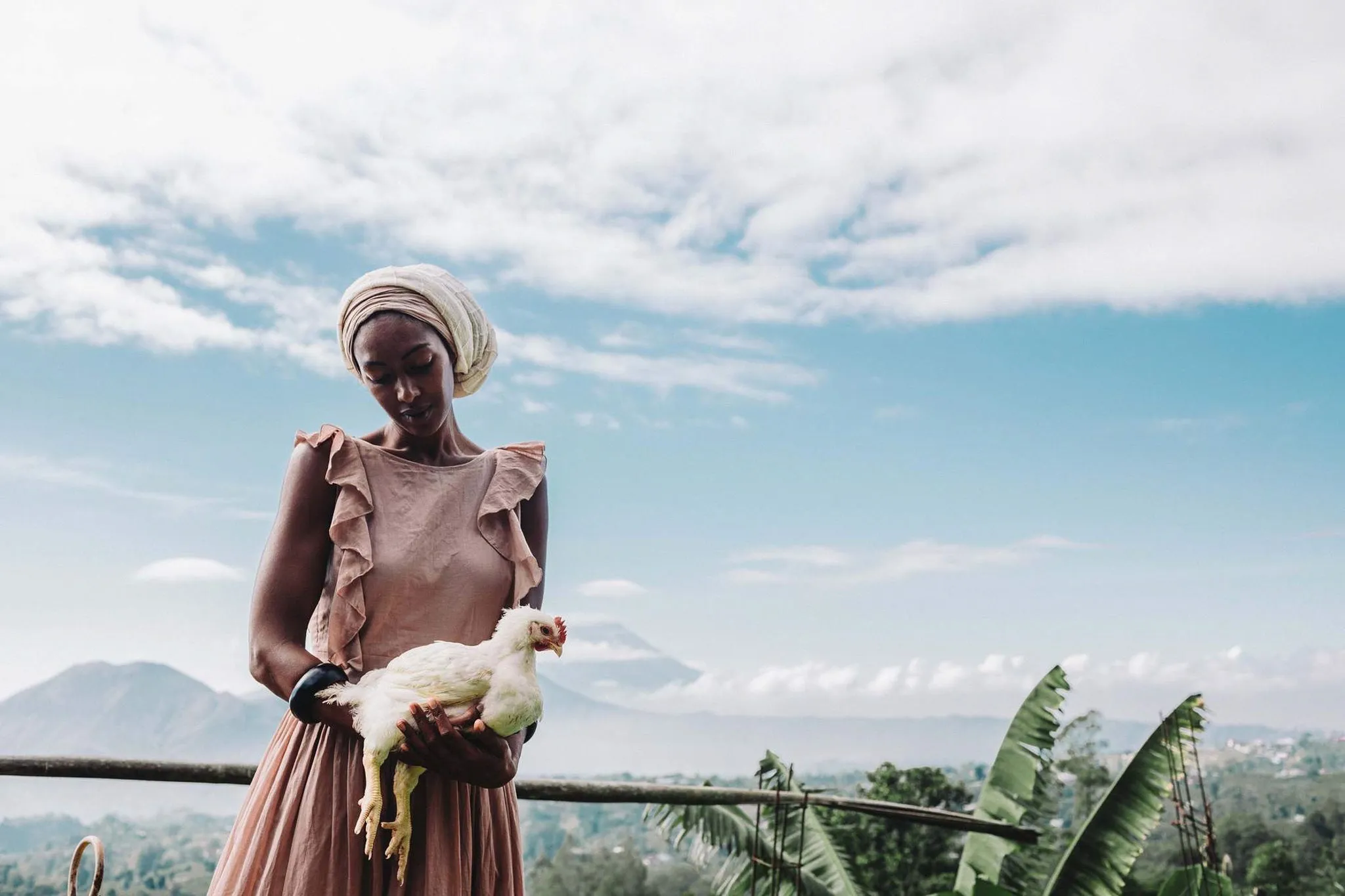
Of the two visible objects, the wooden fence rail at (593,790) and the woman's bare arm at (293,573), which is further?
the wooden fence rail at (593,790)

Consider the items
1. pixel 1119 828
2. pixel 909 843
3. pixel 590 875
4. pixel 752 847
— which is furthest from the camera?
pixel 909 843

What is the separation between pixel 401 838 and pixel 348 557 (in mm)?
407

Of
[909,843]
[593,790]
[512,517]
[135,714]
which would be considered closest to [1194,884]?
[593,790]

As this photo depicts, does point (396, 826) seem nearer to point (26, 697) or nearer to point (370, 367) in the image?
point (370, 367)

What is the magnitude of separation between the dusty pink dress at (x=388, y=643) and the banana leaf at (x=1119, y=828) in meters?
4.03

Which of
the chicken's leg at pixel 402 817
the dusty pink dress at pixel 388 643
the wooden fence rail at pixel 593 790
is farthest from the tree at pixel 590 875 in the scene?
the chicken's leg at pixel 402 817

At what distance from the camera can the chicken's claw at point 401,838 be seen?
4.45ft

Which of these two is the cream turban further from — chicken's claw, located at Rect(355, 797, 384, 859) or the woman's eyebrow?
chicken's claw, located at Rect(355, 797, 384, 859)

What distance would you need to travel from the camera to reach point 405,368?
5.16 ft

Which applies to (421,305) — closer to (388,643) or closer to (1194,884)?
(388,643)

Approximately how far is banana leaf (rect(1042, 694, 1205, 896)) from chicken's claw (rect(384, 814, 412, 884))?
4.20 meters

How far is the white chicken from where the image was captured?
1.35m

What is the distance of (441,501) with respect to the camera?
5.35 feet

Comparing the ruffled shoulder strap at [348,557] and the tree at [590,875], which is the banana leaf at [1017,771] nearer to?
the tree at [590,875]
